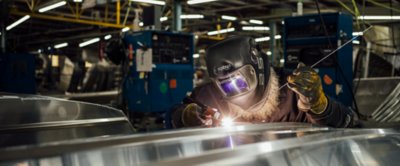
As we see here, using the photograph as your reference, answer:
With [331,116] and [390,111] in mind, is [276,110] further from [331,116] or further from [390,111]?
[390,111]

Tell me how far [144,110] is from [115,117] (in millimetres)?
2967

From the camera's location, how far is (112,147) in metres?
0.70

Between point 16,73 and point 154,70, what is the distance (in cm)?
351

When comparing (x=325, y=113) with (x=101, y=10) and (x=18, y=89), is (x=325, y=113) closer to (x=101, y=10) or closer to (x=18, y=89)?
(x=18, y=89)

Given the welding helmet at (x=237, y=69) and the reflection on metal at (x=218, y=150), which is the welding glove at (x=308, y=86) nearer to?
the welding helmet at (x=237, y=69)

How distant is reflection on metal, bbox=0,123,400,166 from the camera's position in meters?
0.62

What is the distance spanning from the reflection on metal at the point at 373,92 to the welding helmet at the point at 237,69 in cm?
362

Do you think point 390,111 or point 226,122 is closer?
point 226,122

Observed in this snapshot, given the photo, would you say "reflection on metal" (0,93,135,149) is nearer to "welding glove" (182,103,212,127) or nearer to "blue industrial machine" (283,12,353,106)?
"welding glove" (182,103,212,127)

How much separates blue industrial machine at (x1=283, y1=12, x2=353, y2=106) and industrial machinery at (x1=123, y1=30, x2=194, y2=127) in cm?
223

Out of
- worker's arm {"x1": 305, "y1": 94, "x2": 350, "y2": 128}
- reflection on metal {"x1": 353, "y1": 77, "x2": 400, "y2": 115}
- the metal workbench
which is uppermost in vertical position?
the metal workbench

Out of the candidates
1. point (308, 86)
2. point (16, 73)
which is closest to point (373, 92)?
point (308, 86)

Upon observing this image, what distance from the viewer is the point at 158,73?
18.0 feet

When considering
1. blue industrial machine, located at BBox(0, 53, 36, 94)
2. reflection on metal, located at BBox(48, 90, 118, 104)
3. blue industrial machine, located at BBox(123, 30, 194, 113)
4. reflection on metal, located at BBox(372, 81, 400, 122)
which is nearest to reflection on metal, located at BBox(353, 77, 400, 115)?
reflection on metal, located at BBox(372, 81, 400, 122)
